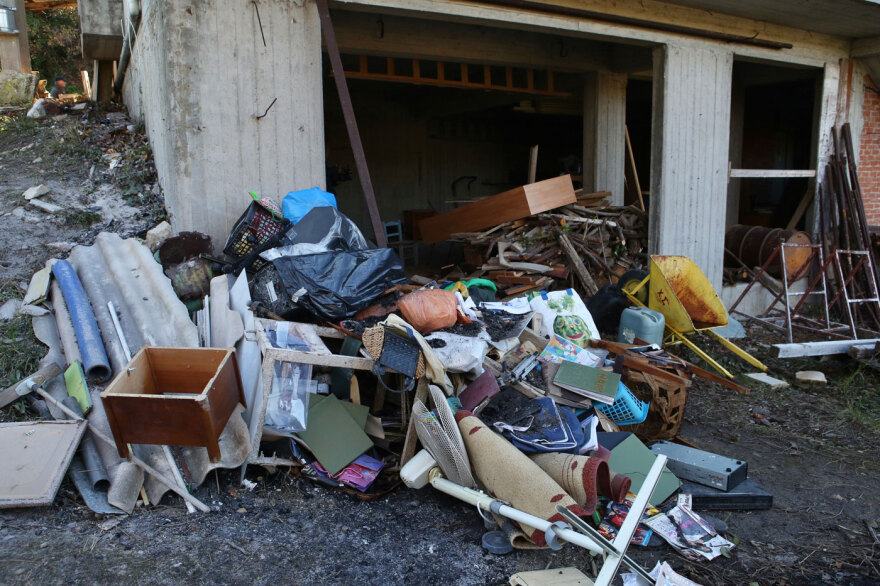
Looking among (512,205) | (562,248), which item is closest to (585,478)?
(562,248)

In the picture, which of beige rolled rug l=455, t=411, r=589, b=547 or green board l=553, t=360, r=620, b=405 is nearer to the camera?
beige rolled rug l=455, t=411, r=589, b=547

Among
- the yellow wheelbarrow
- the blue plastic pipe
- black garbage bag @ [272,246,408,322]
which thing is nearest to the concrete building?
the blue plastic pipe

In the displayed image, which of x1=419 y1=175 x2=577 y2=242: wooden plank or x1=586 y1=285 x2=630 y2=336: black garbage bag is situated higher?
x1=419 y1=175 x2=577 y2=242: wooden plank

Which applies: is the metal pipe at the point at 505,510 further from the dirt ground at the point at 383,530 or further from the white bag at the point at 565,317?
the white bag at the point at 565,317

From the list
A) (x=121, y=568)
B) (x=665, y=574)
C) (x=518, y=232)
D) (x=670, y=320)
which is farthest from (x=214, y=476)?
(x=518, y=232)

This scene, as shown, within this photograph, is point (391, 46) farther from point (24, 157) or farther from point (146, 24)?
point (24, 157)

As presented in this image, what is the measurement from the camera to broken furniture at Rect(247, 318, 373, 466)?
146 inches

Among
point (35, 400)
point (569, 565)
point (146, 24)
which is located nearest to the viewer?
point (569, 565)

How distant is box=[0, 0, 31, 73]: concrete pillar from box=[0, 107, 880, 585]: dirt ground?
9455mm

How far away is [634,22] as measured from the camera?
7.23m

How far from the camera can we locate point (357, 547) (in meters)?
3.17

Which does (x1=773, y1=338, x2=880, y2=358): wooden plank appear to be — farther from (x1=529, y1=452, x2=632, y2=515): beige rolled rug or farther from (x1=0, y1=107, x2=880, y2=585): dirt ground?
(x1=529, y1=452, x2=632, y2=515): beige rolled rug

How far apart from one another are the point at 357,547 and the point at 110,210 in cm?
481

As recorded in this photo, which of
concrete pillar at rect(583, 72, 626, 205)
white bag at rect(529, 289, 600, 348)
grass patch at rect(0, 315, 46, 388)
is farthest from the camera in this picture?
concrete pillar at rect(583, 72, 626, 205)
